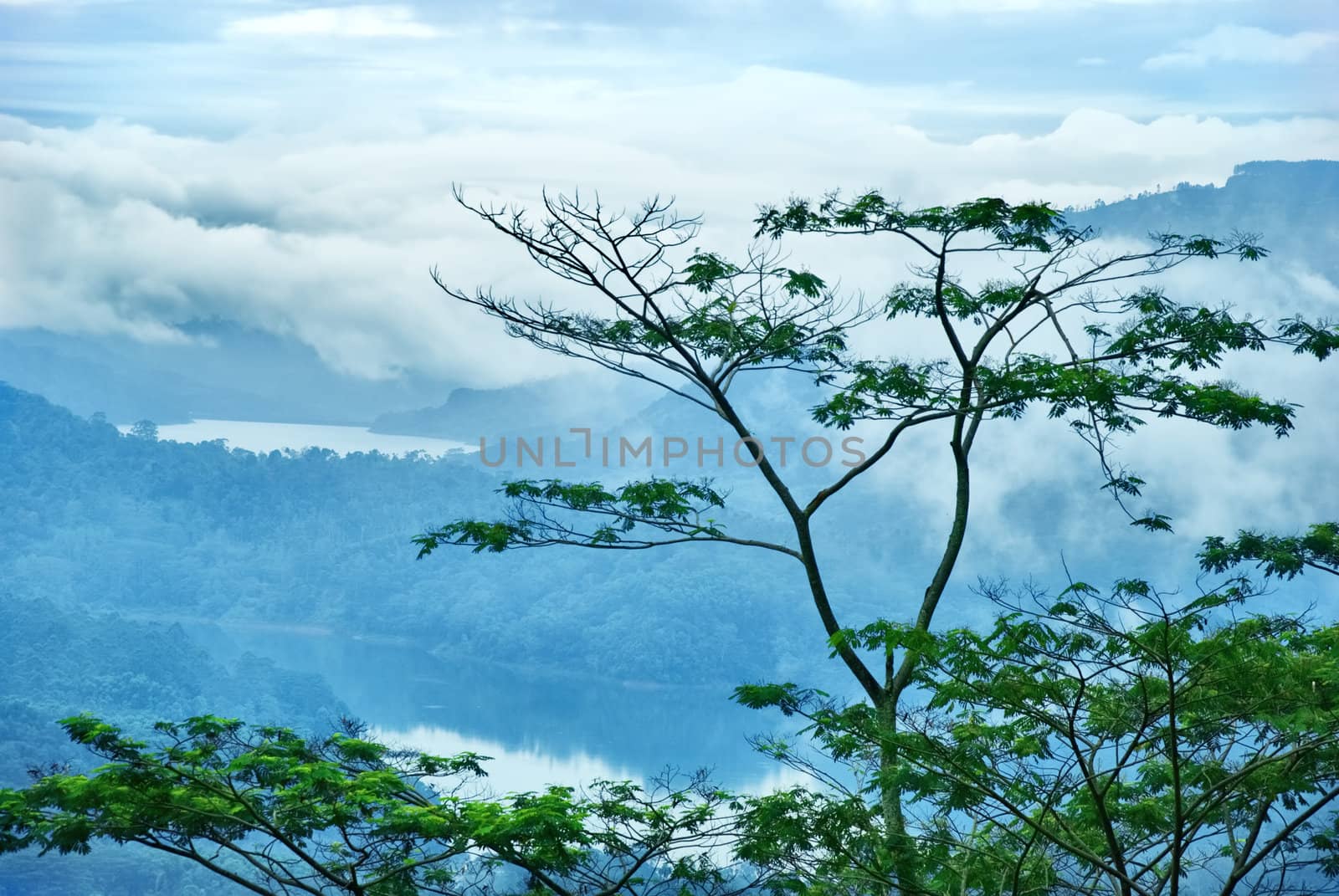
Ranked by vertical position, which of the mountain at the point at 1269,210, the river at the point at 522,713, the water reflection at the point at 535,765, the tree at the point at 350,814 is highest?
the mountain at the point at 1269,210

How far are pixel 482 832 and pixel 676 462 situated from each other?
4994cm

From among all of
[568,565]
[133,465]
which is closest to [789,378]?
[568,565]

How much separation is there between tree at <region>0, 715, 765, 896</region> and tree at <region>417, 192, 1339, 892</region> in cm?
84

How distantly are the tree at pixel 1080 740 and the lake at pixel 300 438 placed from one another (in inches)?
2118

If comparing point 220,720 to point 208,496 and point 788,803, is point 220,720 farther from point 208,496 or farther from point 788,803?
point 208,496

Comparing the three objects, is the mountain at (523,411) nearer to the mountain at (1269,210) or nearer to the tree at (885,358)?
the mountain at (1269,210)

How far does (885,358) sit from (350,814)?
3104mm

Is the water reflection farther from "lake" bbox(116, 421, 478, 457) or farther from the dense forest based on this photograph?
"lake" bbox(116, 421, 478, 457)

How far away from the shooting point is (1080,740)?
12.5 ft

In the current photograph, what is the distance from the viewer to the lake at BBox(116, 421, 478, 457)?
194 ft

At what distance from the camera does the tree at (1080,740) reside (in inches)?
121

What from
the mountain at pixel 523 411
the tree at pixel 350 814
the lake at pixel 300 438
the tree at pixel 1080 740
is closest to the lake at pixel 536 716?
the lake at pixel 300 438

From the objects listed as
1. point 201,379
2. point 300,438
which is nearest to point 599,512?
point 300,438

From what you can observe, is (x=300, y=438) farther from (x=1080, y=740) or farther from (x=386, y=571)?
(x=1080, y=740)
